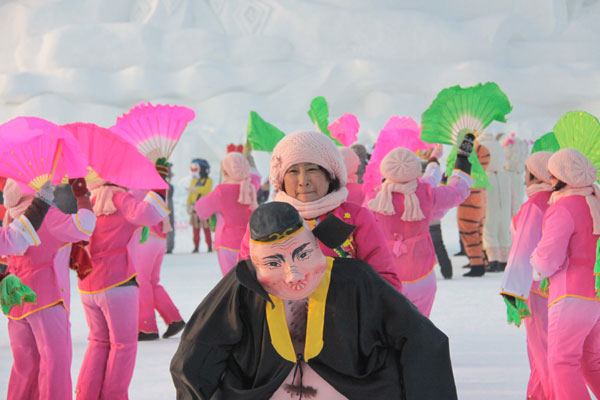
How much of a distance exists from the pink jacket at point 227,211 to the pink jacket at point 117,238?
2.39 meters

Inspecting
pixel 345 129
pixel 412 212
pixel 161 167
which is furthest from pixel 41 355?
pixel 345 129

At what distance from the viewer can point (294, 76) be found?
2184 cm

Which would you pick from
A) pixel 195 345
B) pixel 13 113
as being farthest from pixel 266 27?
pixel 195 345

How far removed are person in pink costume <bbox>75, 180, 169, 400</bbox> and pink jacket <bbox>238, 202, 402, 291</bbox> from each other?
1740mm

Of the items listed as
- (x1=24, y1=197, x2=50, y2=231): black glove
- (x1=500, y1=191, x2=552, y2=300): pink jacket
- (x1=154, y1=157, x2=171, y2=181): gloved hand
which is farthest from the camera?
(x1=154, y1=157, x2=171, y2=181): gloved hand

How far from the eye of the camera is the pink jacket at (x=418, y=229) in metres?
4.39

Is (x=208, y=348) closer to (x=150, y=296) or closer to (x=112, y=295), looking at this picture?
(x=112, y=295)

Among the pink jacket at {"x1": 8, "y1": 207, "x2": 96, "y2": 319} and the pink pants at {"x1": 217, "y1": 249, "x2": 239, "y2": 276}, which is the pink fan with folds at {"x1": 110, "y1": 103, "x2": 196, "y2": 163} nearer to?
the pink jacket at {"x1": 8, "y1": 207, "x2": 96, "y2": 319}

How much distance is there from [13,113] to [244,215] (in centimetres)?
1700

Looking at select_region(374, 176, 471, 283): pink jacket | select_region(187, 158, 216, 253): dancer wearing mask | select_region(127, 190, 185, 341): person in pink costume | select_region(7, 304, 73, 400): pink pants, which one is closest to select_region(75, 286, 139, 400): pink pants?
select_region(7, 304, 73, 400): pink pants

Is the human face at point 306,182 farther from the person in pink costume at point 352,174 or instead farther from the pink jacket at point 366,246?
the person in pink costume at point 352,174

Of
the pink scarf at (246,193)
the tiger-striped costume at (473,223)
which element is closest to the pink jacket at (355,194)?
the pink scarf at (246,193)

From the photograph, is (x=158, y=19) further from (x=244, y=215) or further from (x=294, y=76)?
(x=244, y=215)

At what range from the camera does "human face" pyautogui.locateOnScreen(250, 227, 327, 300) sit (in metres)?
1.90
